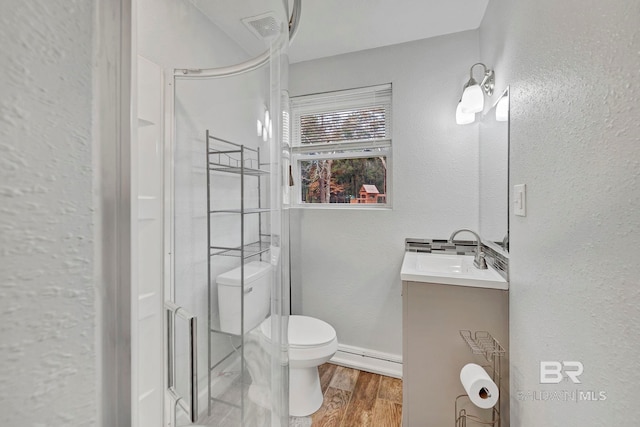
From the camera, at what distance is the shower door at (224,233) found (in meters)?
0.61

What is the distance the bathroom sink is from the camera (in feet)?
4.58

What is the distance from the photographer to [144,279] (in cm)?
44

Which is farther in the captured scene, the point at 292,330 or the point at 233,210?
the point at 292,330

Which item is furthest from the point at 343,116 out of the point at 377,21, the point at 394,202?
the point at 394,202

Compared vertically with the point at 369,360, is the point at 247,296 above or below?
above

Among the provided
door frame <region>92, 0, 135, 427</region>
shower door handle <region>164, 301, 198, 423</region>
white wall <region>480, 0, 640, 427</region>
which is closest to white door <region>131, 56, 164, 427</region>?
shower door handle <region>164, 301, 198, 423</region>

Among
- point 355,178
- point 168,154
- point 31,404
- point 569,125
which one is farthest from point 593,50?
point 355,178

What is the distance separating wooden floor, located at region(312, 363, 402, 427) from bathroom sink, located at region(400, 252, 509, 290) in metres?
0.84

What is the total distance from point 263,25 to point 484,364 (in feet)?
5.44

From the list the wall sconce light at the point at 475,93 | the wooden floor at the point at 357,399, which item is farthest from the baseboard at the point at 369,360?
the wall sconce light at the point at 475,93

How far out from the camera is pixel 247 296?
2.83ft

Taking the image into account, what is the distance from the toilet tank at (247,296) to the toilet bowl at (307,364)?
0.87m

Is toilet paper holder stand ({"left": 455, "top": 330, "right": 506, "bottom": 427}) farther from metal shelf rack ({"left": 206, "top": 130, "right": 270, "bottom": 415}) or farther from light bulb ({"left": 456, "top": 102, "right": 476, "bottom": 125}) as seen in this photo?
light bulb ({"left": 456, "top": 102, "right": 476, "bottom": 125})

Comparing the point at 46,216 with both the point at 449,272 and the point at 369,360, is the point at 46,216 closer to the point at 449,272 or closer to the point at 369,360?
the point at 449,272
